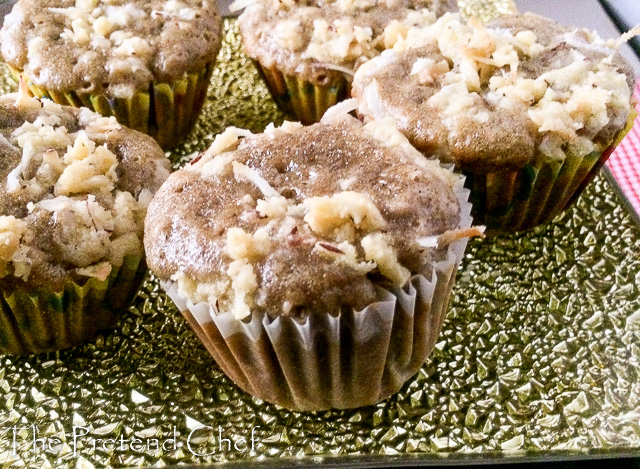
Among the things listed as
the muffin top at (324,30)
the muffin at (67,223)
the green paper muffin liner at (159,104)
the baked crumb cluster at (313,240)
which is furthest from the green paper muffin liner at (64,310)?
the muffin top at (324,30)

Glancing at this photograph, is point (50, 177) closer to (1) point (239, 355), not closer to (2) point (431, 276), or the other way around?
(1) point (239, 355)

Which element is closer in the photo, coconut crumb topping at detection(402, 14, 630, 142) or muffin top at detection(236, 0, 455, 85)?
coconut crumb topping at detection(402, 14, 630, 142)

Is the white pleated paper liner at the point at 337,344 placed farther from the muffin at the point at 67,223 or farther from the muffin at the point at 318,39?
the muffin at the point at 318,39

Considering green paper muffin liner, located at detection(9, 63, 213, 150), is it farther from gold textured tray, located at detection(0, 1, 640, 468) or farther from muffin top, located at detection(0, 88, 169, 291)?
gold textured tray, located at detection(0, 1, 640, 468)

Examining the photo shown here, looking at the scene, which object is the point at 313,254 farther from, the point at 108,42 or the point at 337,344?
the point at 108,42

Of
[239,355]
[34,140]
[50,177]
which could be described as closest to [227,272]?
[239,355]

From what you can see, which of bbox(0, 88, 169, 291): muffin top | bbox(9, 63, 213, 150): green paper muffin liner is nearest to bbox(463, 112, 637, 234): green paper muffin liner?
bbox(0, 88, 169, 291): muffin top
